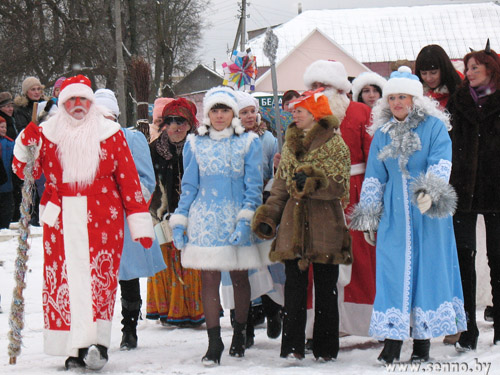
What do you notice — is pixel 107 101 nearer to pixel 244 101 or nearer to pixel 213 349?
pixel 244 101

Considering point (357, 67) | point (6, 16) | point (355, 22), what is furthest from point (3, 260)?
point (355, 22)

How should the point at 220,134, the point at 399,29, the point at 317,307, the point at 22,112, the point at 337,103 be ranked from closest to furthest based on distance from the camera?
the point at 317,307 → the point at 220,134 → the point at 337,103 → the point at 22,112 → the point at 399,29

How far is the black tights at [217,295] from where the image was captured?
489 cm

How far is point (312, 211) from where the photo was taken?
4.66m

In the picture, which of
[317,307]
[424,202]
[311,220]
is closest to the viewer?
[424,202]

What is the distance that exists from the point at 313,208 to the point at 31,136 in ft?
6.04

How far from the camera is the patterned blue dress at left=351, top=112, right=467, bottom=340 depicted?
4.52 meters

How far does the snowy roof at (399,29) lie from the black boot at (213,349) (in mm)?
35249

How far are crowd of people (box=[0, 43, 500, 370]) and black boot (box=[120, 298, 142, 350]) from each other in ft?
2.23

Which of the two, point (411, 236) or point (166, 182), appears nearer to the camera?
point (411, 236)

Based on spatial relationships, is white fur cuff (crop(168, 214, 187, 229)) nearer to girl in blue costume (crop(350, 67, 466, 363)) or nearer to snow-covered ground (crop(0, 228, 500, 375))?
snow-covered ground (crop(0, 228, 500, 375))

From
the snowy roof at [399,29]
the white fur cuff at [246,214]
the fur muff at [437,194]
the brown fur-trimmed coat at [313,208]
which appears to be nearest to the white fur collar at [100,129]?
the white fur cuff at [246,214]

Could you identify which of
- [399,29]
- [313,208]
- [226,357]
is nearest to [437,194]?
[313,208]

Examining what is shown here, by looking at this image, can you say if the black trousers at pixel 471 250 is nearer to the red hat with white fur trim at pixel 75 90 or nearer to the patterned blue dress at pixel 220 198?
the patterned blue dress at pixel 220 198
